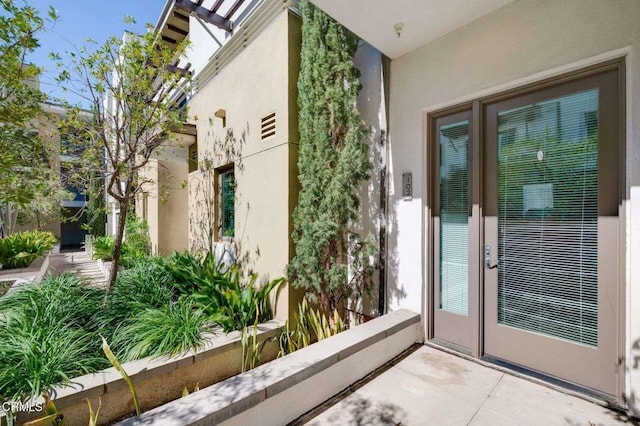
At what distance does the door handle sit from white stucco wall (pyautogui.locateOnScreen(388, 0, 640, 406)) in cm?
79

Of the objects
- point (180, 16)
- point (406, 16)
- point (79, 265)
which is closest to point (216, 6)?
point (180, 16)

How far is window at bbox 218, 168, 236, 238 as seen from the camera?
6.87 m

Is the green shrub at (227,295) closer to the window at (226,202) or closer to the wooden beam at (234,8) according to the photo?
the window at (226,202)

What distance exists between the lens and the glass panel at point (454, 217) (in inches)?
151

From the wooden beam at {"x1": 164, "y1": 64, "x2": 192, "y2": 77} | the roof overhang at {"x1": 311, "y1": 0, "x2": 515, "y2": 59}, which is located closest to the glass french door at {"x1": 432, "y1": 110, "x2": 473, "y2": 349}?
the roof overhang at {"x1": 311, "y1": 0, "x2": 515, "y2": 59}

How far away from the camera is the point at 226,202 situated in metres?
7.17

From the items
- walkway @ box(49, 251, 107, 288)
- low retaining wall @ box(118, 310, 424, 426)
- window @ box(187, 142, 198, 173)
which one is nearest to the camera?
low retaining wall @ box(118, 310, 424, 426)

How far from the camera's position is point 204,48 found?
854cm

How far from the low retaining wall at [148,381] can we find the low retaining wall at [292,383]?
1190 millimetres

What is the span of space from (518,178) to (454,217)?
869 mm

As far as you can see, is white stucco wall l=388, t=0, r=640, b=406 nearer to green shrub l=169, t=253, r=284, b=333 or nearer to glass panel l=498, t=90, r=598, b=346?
glass panel l=498, t=90, r=598, b=346

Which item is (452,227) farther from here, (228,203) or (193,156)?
(193,156)

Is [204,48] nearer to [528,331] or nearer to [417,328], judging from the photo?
[417,328]

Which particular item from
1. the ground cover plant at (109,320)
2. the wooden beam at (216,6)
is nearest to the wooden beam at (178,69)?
the wooden beam at (216,6)
